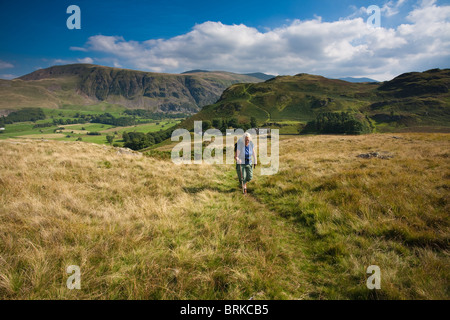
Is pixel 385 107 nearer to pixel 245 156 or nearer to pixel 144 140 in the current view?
pixel 144 140

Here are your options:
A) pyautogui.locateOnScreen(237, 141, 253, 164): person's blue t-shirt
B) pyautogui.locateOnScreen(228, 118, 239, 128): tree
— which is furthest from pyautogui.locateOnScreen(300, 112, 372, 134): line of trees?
pyautogui.locateOnScreen(237, 141, 253, 164): person's blue t-shirt

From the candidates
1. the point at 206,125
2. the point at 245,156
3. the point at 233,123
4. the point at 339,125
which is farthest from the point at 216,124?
the point at 245,156

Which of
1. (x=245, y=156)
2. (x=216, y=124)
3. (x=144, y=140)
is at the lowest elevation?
(x=245, y=156)

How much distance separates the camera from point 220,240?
4715 millimetres

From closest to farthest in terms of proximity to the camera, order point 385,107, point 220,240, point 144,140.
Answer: point 220,240 → point 144,140 → point 385,107

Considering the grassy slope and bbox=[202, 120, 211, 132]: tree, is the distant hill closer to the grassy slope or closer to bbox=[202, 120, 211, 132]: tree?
bbox=[202, 120, 211, 132]: tree

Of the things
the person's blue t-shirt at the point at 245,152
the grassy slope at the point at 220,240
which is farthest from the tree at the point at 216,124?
the grassy slope at the point at 220,240

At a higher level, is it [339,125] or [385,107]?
[385,107]

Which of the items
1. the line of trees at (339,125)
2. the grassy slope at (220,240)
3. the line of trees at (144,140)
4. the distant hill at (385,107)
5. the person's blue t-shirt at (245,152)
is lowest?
Answer: the grassy slope at (220,240)

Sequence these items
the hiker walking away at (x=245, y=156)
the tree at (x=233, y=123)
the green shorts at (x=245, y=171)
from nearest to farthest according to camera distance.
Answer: the hiker walking away at (x=245, y=156)
the green shorts at (x=245, y=171)
the tree at (x=233, y=123)

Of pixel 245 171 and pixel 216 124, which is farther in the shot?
pixel 216 124

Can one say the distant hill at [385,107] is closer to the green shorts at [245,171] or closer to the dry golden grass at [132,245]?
the green shorts at [245,171]

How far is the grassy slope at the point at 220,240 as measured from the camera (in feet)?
10.6
